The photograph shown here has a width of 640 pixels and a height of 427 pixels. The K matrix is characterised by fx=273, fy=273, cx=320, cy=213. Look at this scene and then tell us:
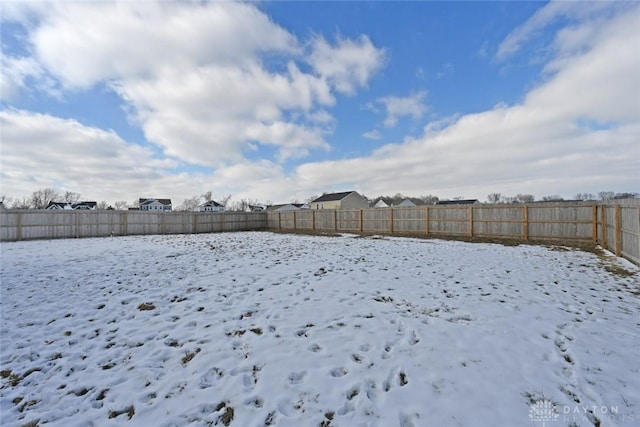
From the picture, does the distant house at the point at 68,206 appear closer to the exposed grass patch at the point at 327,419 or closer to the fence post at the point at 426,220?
the fence post at the point at 426,220

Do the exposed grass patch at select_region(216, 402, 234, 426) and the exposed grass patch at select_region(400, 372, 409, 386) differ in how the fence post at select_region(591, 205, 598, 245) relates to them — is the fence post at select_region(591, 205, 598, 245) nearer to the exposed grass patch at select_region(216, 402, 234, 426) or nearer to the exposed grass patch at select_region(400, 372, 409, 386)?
the exposed grass patch at select_region(400, 372, 409, 386)

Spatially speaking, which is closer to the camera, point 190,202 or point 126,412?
point 126,412

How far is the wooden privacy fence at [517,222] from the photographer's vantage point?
7.58m

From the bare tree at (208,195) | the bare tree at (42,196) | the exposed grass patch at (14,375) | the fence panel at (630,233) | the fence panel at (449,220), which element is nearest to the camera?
the exposed grass patch at (14,375)

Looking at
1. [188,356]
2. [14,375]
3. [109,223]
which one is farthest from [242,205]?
[188,356]

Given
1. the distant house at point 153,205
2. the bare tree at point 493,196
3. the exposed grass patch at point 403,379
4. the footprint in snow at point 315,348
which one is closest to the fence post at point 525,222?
the exposed grass patch at point 403,379

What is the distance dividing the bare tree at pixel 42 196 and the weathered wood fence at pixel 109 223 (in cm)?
5030

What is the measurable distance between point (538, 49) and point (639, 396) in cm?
1125

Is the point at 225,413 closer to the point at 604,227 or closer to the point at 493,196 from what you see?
the point at 604,227

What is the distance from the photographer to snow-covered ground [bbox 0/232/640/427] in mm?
2098

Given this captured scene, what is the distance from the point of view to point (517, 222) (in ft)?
39.3

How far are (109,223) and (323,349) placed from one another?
1904cm

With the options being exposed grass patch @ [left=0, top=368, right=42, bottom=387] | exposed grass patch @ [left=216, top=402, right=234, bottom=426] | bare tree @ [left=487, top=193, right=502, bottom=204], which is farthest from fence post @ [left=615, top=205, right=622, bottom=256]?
bare tree @ [left=487, top=193, right=502, bottom=204]

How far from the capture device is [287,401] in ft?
7.20
